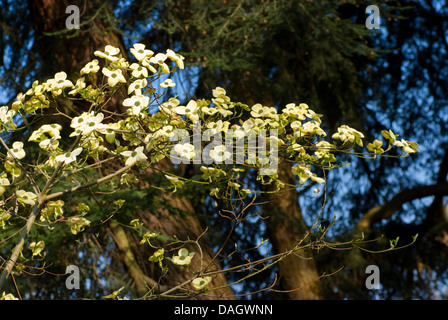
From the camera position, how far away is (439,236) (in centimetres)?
436

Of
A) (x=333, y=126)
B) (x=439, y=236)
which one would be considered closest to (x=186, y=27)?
(x=333, y=126)

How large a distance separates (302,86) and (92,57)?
1.57m

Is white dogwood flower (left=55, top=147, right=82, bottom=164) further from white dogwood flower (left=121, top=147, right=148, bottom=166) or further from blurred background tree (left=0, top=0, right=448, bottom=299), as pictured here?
blurred background tree (left=0, top=0, right=448, bottom=299)

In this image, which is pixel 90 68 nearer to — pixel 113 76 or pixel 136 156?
pixel 113 76

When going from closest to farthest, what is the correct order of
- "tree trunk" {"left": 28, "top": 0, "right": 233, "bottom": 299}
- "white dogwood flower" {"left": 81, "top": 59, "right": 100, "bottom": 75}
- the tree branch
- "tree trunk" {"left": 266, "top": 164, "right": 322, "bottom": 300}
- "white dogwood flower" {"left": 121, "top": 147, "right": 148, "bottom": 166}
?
1. "white dogwood flower" {"left": 121, "top": 147, "right": 148, "bottom": 166}
2. "white dogwood flower" {"left": 81, "top": 59, "right": 100, "bottom": 75}
3. "tree trunk" {"left": 28, "top": 0, "right": 233, "bottom": 299}
4. "tree trunk" {"left": 266, "top": 164, "right": 322, "bottom": 300}
5. the tree branch

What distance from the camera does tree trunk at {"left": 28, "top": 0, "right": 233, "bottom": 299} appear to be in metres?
3.10

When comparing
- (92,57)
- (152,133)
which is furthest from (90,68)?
(92,57)

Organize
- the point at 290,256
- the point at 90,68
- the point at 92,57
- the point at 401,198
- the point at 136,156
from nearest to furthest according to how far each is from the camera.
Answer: the point at 136,156, the point at 90,68, the point at 92,57, the point at 290,256, the point at 401,198

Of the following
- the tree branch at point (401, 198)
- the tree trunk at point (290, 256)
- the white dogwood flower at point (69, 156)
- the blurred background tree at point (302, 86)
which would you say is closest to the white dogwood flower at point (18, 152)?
the white dogwood flower at point (69, 156)

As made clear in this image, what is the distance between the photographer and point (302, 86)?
4.18 meters

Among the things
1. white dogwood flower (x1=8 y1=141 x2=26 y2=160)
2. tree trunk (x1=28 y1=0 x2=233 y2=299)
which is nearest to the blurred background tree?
tree trunk (x1=28 y1=0 x2=233 y2=299)

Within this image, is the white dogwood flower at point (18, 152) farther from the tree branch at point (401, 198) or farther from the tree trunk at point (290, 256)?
the tree branch at point (401, 198)
